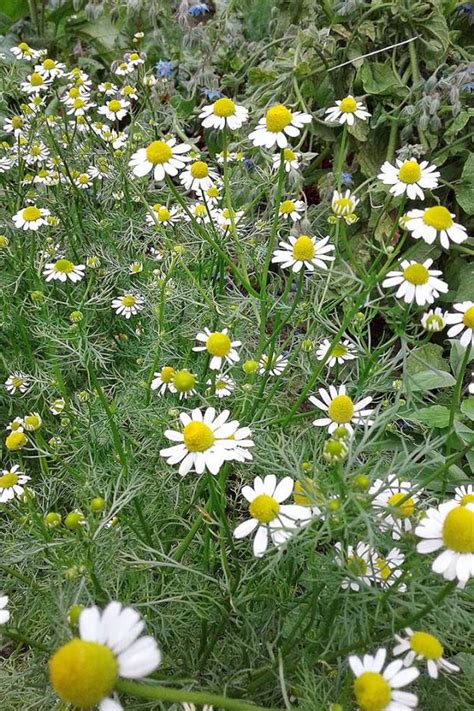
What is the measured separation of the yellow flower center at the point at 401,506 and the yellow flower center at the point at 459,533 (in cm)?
6

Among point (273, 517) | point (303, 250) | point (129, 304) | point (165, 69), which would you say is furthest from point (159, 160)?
point (165, 69)

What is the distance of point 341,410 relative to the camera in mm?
932

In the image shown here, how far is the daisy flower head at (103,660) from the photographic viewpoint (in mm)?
491

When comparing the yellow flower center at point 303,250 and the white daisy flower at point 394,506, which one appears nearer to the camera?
the white daisy flower at point 394,506

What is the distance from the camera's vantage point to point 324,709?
2.50 feet

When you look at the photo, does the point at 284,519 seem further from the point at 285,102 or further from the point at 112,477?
the point at 285,102

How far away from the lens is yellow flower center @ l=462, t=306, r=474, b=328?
3.03ft

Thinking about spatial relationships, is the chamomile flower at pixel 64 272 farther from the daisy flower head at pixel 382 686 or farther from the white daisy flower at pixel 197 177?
the daisy flower head at pixel 382 686

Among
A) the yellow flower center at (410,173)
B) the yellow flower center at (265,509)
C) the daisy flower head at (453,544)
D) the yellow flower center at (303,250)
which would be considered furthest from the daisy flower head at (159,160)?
the daisy flower head at (453,544)

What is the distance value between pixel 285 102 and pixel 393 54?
0.31 m

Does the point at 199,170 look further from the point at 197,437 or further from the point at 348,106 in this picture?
the point at 197,437

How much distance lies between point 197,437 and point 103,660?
33 centimetres

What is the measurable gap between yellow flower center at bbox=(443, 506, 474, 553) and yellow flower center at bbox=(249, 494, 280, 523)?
20 centimetres

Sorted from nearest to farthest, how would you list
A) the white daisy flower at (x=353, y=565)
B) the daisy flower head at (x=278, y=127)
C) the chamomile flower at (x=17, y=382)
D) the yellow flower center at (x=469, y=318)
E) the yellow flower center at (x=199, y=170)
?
the white daisy flower at (x=353, y=565) < the yellow flower center at (x=469, y=318) < the daisy flower head at (x=278, y=127) < the yellow flower center at (x=199, y=170) < the chamomile flower at (x=17, y=382)
